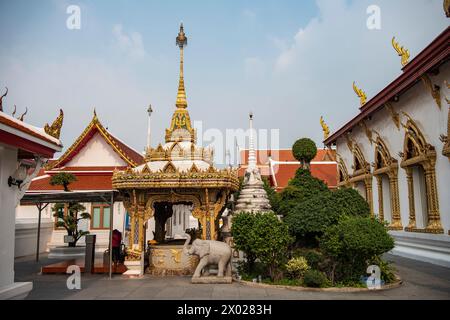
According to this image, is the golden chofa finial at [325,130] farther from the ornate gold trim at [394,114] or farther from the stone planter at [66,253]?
the stone planter at [66,253]

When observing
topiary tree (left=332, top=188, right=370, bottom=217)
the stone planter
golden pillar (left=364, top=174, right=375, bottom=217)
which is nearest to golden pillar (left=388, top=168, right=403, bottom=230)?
golden pillar (left=364, top=174, right=375, bottom=217)

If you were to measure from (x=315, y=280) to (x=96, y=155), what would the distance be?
14.3m

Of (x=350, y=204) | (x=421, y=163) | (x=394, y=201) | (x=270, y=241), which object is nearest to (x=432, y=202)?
(x=421, y=163)

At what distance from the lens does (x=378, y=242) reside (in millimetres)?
8125

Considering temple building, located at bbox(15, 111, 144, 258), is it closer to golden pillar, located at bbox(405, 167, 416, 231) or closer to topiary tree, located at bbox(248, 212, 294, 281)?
topiary tree, located at bbox(248, 212, 294, 281)

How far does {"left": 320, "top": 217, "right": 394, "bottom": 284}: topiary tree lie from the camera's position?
8.15 meters

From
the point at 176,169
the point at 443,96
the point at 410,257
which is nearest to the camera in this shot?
the point at 176,169

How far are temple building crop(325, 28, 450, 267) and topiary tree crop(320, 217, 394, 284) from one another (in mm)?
1511

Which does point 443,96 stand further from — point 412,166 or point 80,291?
point 80,291

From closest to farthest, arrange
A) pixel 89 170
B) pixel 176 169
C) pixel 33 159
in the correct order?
Result: pixel 33 159
pixel 176 169
pixel 89 170

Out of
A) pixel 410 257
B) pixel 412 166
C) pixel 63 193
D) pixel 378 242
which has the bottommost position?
pixel 410 257

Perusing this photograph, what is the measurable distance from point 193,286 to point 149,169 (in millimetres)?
3483

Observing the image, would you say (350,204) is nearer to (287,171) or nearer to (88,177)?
(88,177)
